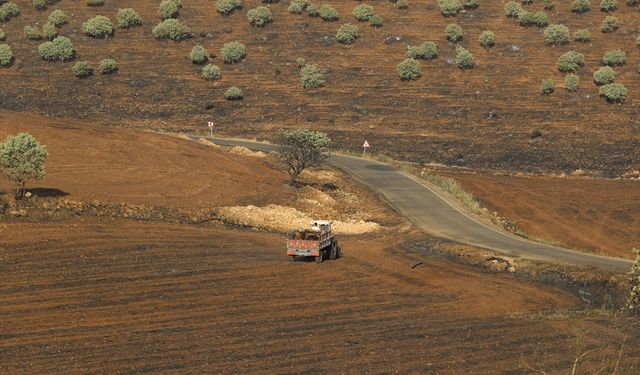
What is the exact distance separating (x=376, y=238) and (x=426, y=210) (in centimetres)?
780

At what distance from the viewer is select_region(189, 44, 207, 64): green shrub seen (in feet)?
300

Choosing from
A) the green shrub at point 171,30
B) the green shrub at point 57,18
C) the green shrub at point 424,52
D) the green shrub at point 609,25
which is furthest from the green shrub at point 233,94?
the green shrub at point 609,25

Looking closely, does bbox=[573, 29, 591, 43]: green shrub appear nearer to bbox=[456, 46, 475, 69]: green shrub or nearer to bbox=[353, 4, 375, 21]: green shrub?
bbox=[456, 46, 475, 69]: green shrub

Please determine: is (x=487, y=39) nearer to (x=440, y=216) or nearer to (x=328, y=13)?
(x=328, y=13)

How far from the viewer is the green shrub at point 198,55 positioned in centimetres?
9131

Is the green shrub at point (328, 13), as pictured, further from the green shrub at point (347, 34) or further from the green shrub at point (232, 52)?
the green shrub at point (232, 52)

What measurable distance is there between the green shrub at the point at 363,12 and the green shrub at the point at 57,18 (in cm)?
3613

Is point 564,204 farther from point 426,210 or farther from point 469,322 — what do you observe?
point 469,322

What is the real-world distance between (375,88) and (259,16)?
21692 millimetres

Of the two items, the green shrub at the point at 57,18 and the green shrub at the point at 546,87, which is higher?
the green shrub at the point at 57,18

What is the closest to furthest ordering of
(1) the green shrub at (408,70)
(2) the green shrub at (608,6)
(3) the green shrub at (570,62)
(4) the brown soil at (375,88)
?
1. (4) the brown soil at (375,88)
2. (3) the green shrub at (570,62)
3. (1) the green shrub at (408,70)
4. (2) the green shrub at (608,6)

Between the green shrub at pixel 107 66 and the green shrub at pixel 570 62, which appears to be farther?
the green shrub at pixel 107 66

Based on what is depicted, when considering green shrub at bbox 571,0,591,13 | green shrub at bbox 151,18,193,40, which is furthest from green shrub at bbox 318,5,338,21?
green shrub at bbox 571,0,591,13

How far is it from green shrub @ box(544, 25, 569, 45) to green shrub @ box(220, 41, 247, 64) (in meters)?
34.8
